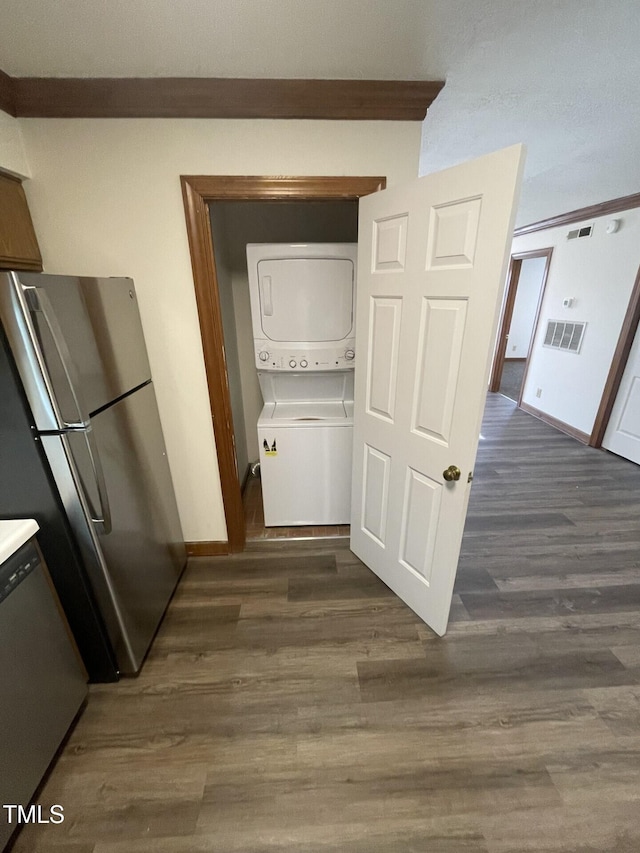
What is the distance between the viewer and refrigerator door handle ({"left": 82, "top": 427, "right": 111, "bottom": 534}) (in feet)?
3.81

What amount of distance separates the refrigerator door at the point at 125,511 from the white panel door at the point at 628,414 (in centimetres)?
408

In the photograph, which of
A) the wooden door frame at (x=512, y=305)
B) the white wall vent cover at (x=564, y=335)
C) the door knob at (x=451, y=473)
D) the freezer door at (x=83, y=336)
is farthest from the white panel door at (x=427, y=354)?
the wooden door frame at (x=512, y=305)

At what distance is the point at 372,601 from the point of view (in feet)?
6.09

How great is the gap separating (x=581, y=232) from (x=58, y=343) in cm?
485

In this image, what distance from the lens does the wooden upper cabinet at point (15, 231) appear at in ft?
4.45

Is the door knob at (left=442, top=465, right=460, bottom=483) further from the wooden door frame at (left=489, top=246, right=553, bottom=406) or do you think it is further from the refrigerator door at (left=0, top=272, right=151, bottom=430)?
the wooden door frame at (left=489, top=246, right=553, bottom=406)

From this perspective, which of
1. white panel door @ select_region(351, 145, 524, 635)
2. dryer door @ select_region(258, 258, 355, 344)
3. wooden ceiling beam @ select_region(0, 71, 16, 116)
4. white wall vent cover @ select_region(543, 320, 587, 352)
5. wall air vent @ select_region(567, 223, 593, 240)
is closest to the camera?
white panel door @ select_region(351, 145, 524, 635)

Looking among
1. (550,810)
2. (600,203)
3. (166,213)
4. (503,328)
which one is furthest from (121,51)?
(503,328)

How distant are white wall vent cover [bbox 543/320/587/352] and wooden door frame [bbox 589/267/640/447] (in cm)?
51

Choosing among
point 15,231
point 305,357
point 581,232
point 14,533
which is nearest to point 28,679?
point 14,533

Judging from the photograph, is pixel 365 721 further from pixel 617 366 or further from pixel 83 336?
pixel 617 366

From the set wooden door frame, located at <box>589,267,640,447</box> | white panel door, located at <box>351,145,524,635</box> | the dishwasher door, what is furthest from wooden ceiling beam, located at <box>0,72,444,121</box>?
wooden door frame, located at <box>589,267,640,447</box>

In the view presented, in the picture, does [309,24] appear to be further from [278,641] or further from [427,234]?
[278,641]

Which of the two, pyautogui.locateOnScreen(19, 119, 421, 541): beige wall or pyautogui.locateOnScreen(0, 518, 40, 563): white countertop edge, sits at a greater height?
pyautogui.locateOnScreen(19, 119, 421, 541): beige wall
